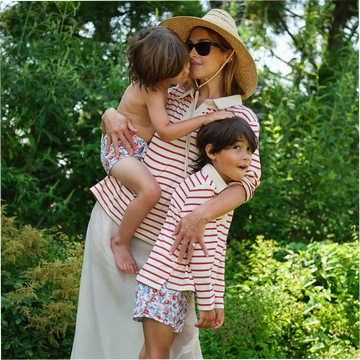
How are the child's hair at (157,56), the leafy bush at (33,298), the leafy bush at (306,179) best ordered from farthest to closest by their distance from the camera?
the leafy bush at (306,179) → the leafy bush at (33,298) → the child's hair at (157,56)

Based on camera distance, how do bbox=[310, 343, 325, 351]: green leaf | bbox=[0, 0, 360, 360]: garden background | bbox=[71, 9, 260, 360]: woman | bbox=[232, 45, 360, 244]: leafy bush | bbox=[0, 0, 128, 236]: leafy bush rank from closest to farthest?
bbox=[71, 9, 260, 360]: woman
bbox=[0, 0, 360, 360]: garden background
bbox=[310, 343, 325, 351]: green leaf
bbox=[0, 0, 128, 236]: leafy bush
bbox=[232, 45, 360, 244]: leafy bush

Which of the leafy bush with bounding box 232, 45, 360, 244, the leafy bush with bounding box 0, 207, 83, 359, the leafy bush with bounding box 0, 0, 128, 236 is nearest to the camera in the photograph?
the leafy bush with bounding box 0, 207, 83, 359

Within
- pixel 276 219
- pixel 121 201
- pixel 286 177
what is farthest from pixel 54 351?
pixel 286 177

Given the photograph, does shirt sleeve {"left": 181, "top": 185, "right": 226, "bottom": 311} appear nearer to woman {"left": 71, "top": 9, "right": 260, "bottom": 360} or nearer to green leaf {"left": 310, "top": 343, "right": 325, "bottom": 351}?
woman {"left": 71, "top": 9, "right": 260, "bottom": 360}

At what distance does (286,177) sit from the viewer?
422 cm

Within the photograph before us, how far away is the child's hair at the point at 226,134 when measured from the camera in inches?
68.4

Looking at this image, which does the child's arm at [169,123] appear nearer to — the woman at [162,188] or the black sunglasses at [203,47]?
the woman at [162,188]

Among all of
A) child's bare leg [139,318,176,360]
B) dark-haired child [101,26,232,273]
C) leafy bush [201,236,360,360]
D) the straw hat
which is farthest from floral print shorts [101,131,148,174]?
leafy bush [201,236,360,360]

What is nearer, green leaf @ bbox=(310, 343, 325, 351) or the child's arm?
the child's arm

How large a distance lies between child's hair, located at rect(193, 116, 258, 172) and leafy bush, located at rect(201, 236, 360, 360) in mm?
1558

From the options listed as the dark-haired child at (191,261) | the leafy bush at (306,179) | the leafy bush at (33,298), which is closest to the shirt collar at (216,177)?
the dark-haired child at (191,261)

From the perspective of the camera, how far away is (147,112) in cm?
202

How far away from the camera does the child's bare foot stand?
1959mm

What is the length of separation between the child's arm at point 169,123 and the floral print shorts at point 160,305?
0.62 m
